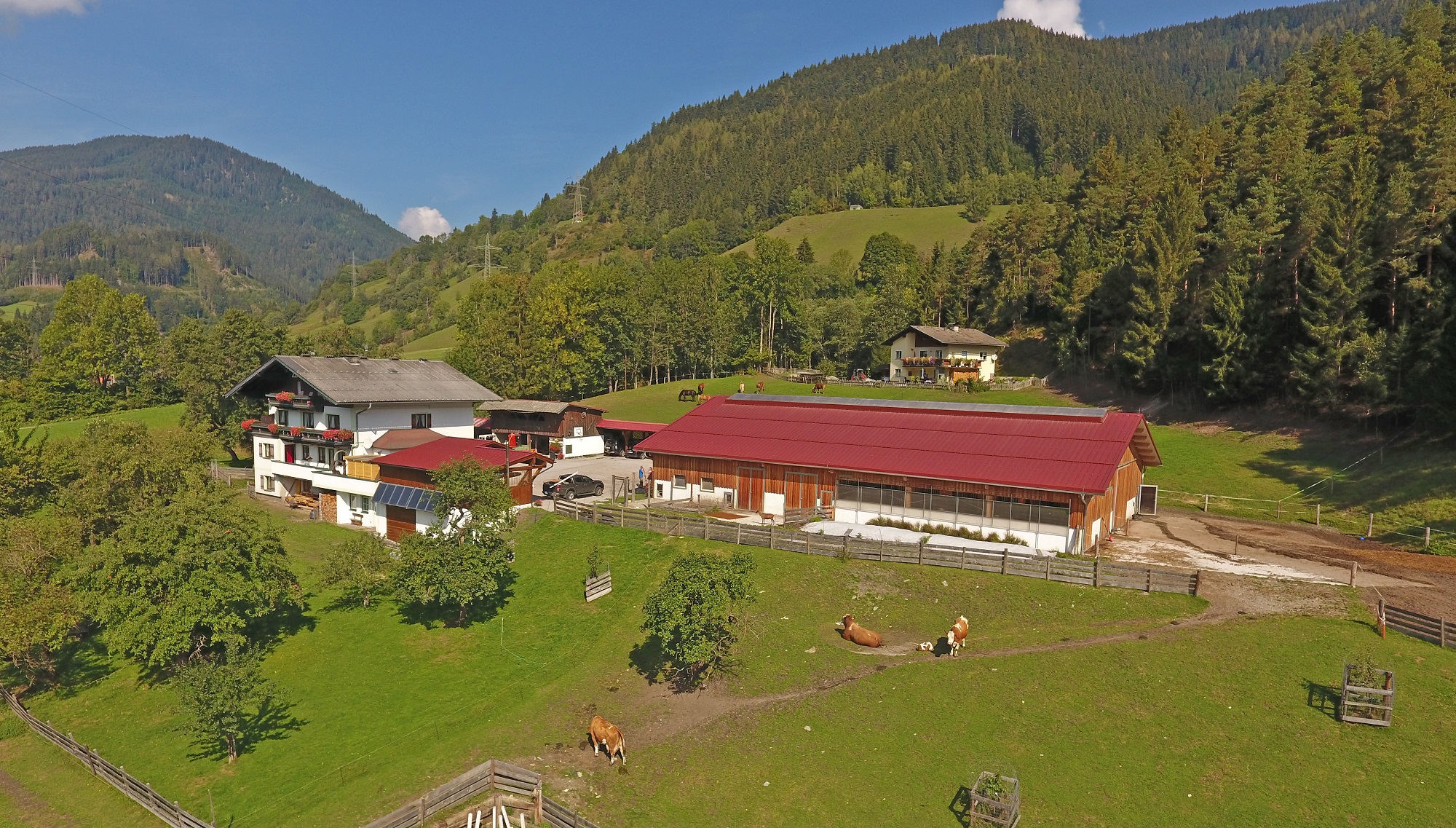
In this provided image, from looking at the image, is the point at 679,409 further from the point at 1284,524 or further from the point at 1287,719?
the point at 1287,719

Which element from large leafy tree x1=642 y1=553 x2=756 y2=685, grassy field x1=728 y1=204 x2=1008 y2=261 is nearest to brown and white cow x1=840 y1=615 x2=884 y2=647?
large leafy tree x1=642 y1=553 x2=756 y2=685

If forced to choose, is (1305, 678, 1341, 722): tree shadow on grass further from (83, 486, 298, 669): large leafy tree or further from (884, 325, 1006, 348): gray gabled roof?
(884, 325, 1006, 348): gray gabled roof

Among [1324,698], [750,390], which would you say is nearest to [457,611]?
[1324,698]

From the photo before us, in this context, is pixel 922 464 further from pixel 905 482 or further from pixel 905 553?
pixel 905 553

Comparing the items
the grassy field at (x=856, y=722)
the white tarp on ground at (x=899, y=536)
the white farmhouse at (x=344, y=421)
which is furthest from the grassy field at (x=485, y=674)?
the white farmhouse at (x=344, y=421)

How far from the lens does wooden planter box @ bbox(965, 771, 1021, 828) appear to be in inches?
704

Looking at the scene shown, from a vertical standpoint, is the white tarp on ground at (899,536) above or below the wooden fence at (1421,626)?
below

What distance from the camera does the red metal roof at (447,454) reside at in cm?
4572

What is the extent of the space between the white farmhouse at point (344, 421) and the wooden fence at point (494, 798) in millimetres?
33151

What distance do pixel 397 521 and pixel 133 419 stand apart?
5738 cm

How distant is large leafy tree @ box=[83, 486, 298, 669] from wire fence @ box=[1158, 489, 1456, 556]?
4989cm

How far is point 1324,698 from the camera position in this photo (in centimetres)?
2170

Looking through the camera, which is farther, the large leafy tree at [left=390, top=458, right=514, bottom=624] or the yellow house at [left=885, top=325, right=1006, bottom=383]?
the yellow house at [left=885, top=325, right=1006, bottom=383]

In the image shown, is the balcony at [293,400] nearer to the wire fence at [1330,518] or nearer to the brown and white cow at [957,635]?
the brown and white cow at [957,635]
